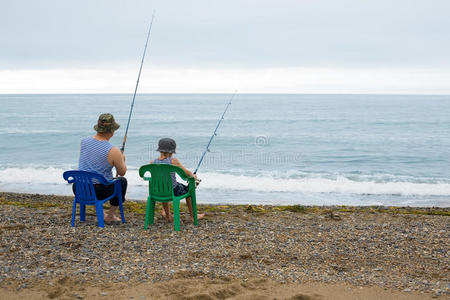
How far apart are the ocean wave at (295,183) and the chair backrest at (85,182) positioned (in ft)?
23.8

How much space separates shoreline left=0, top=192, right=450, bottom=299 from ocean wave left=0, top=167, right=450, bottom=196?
20.6 ft

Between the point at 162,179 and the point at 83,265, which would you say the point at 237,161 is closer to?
the point at 162,179

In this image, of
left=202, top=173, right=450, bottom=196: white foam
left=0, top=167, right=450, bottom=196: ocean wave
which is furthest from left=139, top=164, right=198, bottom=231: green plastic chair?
left=202, top=173, right=450, bottom=196: white foam

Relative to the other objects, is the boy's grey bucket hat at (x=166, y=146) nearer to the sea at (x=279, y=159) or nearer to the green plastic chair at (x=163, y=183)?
the green plastic chair at (x=163, y=183)

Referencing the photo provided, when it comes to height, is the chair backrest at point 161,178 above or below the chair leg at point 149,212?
above

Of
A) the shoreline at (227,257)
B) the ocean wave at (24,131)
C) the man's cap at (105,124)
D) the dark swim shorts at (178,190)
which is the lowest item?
the shoreline at (227,257)

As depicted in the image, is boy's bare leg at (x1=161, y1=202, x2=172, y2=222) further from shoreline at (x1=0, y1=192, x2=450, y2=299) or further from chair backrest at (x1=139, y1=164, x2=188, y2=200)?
chair backrest at (x1=139, y1=164, x2=188, y2=200)

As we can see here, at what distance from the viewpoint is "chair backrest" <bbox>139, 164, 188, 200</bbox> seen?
17.7 feet

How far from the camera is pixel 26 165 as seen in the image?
54.7ft

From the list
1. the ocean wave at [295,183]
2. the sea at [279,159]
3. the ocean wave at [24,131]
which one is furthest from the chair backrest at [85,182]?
the ocean wave at [24,131]

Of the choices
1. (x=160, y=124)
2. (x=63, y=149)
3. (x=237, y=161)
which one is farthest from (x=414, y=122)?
(x=63, y=149)

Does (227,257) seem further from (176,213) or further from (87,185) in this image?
(87,185)

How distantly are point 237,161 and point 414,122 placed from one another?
21.3m

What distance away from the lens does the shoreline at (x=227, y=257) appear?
3770 millimetres
